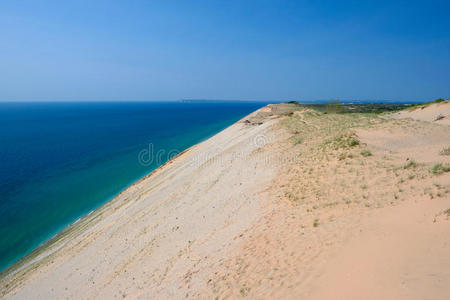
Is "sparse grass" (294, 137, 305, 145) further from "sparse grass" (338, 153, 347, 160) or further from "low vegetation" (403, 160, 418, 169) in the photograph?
"low vegetation" (403, 160, 418, 169)

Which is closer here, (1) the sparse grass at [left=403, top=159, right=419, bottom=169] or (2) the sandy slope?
(2) the sandy slope

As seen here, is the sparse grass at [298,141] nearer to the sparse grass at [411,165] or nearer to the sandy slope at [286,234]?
the sandy slope at [286,234]

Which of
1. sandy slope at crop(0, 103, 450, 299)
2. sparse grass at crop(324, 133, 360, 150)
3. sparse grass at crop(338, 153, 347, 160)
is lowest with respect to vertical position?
sandy slope at crop(0, 103, 450, 299)

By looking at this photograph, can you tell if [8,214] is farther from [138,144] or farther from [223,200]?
[138,144]

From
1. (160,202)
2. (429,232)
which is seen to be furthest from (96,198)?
(429,232)

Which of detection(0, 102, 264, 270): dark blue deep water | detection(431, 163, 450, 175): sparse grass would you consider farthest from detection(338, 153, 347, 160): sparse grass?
detection(0, 102, 264, 270): dark blue deep water

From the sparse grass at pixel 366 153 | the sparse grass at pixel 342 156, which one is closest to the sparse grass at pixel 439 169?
the sparse grass at pixel 366 153
